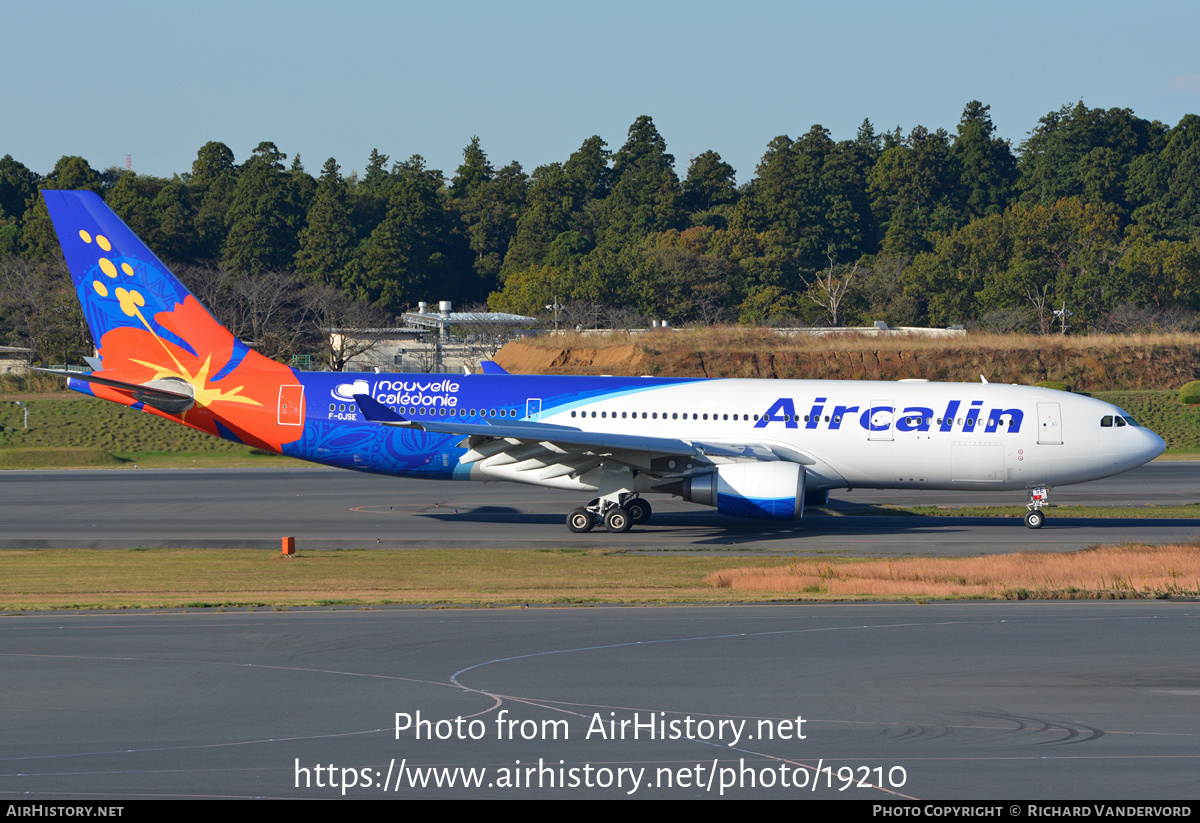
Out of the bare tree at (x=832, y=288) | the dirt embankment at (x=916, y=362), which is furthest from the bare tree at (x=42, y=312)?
the bare tree at (x=832, y=288)

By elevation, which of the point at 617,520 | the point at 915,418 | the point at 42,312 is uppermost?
the point at 42,312

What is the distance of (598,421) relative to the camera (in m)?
31.8

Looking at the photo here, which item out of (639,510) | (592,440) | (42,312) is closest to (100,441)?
(42,312)

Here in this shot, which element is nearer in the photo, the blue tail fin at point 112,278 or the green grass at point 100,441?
the blue tail fin at point 112,278

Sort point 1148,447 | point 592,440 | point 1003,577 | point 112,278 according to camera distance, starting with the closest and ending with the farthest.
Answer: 1. point 1003,577
2. point 592,440
3. point 1148,447
4. point 112,278

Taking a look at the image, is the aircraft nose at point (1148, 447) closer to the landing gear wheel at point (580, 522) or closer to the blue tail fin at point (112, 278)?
the landing gear wheel at point (580, 522)

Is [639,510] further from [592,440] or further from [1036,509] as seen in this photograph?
[1036,509]

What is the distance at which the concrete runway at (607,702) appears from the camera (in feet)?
34.7

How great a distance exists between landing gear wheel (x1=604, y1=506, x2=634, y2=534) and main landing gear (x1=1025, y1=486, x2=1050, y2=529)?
11.2 meters

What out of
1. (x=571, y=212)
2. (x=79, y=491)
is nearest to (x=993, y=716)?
(x=79, y=491)

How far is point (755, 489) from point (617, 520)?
4.25 m

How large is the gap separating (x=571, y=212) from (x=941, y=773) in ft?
439

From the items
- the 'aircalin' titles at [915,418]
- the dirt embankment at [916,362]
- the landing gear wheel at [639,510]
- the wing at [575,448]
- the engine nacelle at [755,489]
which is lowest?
the landing gear wheel at [639,510]

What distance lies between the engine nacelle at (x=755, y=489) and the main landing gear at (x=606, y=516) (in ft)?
7.57
